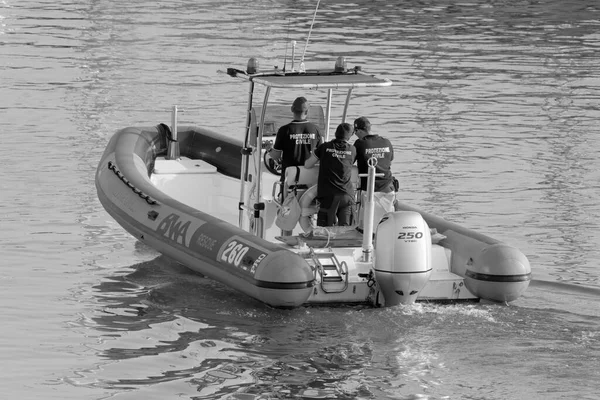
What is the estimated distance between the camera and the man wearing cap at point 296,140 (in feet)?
38.7

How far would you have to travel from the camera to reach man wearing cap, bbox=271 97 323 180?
11.8m

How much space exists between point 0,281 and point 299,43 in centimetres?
1904

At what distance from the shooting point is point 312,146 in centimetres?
1188

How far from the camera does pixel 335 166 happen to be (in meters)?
11.4

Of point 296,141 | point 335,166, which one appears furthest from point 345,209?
point 296,141

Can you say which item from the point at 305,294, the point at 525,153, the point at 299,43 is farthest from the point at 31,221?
the point at 299,43

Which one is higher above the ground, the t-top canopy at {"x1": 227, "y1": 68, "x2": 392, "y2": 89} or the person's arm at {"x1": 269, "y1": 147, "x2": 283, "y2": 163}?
the t-top canopy at {"x1": 227, "y1": 68, "x2": 392, "y2": 89}

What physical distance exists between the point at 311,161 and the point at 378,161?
60cm

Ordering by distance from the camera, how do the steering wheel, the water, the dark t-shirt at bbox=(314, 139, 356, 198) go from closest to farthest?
the water, the dark t-shirt at bbox=(314, 139, 356, 198), the steering wheel

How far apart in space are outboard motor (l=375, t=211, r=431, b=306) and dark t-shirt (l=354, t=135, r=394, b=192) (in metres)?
0.85

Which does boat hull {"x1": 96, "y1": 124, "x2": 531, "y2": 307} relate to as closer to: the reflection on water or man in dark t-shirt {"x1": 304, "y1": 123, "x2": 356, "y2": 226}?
the reflection on water

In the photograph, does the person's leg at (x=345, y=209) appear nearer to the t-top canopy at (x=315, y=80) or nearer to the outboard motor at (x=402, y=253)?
the outboard motor at (x=402, y=253)

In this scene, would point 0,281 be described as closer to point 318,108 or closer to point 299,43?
point 318,108

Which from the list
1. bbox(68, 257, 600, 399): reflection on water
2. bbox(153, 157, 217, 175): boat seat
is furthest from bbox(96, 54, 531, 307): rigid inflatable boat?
bbox(153, 157, 217, 175): boat seat
